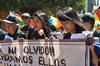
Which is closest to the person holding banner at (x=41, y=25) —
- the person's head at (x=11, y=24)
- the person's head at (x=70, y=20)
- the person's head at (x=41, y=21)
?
the person's head at (x=41, y=21)

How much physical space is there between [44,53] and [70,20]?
0.60 m

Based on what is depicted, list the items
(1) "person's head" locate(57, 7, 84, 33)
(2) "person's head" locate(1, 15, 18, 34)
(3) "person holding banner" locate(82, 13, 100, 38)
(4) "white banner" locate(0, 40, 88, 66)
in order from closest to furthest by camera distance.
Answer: (4) "white banner" locate(0, 40, 88, 66) < (1) "person's head" locate(57, 7, 84, 33) < (3) "person holding banner" locate(82, 13, 100, 38) < (2) "person's head" locate(1, 15, 18, 34)

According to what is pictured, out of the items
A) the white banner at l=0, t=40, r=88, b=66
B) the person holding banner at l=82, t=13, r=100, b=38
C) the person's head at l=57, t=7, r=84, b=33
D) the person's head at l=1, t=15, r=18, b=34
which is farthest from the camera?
the person's head at l=1, t=15, r=18, b=34

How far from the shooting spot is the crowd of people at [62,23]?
14.8ft

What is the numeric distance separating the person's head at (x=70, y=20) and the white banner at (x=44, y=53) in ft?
0.61

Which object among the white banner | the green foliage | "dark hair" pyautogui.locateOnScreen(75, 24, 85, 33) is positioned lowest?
the white banner

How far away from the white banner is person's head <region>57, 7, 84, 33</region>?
7.4 inches

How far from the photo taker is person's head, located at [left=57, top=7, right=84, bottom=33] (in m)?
4.50

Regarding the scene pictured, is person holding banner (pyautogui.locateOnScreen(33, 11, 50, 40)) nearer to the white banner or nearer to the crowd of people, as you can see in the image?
the crowd of people

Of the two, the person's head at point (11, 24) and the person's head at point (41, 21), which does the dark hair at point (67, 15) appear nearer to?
the person's head at point (41, 21)

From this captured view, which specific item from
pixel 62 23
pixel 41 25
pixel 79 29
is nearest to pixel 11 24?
pixel 41 25

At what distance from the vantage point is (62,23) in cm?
458

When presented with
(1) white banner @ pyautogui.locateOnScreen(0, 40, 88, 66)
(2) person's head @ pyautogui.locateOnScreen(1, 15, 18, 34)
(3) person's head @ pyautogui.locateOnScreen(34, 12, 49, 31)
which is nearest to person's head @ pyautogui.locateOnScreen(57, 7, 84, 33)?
(1) white banner @ pyautogui.locateOnScreen(0, 40, 88, 66)

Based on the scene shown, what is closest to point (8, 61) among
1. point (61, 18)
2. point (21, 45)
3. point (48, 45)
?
point (21, 45)
